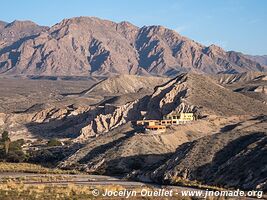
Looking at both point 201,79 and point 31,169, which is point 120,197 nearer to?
point 31,169

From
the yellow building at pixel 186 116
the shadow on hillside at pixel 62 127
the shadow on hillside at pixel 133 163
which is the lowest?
the shadow on hillside at pixel 62 127

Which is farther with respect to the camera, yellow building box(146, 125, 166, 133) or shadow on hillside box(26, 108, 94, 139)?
shadow on hillside box(26, 108, 94, 139)

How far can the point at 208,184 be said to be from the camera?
169ft

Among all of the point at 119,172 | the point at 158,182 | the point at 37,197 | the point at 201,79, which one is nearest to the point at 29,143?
the point at 201,79

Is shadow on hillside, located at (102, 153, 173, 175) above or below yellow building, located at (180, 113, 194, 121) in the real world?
below

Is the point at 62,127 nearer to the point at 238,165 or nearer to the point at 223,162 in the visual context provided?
the point at 223,162

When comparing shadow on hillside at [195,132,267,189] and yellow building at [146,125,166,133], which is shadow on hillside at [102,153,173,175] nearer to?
shadow on hillside at [195,132,267,189]

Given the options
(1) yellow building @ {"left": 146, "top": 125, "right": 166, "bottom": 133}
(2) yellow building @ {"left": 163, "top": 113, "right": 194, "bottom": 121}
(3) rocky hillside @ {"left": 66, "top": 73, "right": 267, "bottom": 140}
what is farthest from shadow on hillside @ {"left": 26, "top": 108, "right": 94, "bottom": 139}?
(1) yellow building @ {"left": 146, "top": 125, "right": 166, "bottom": 133}

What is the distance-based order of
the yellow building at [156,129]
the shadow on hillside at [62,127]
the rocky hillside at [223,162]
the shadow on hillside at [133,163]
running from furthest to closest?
1. the shadow on hillside at [62,127]
2. the yellow building at [156,129]
3. the shadow on hillside at [133,163]
4. the rocky hillside at [223,162]

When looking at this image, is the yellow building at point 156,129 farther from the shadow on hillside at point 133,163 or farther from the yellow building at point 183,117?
the yellow building at point 183,117

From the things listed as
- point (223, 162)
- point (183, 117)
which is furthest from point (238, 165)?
point (183, 117)

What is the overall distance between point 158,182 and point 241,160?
7.80 m

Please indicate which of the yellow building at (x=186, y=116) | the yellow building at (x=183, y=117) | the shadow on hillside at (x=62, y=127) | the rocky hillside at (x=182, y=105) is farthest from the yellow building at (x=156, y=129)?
the shadow on hillside at (x=62, y=127)

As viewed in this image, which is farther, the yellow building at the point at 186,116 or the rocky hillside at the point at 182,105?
the rocky hillside at the point at 182,105
